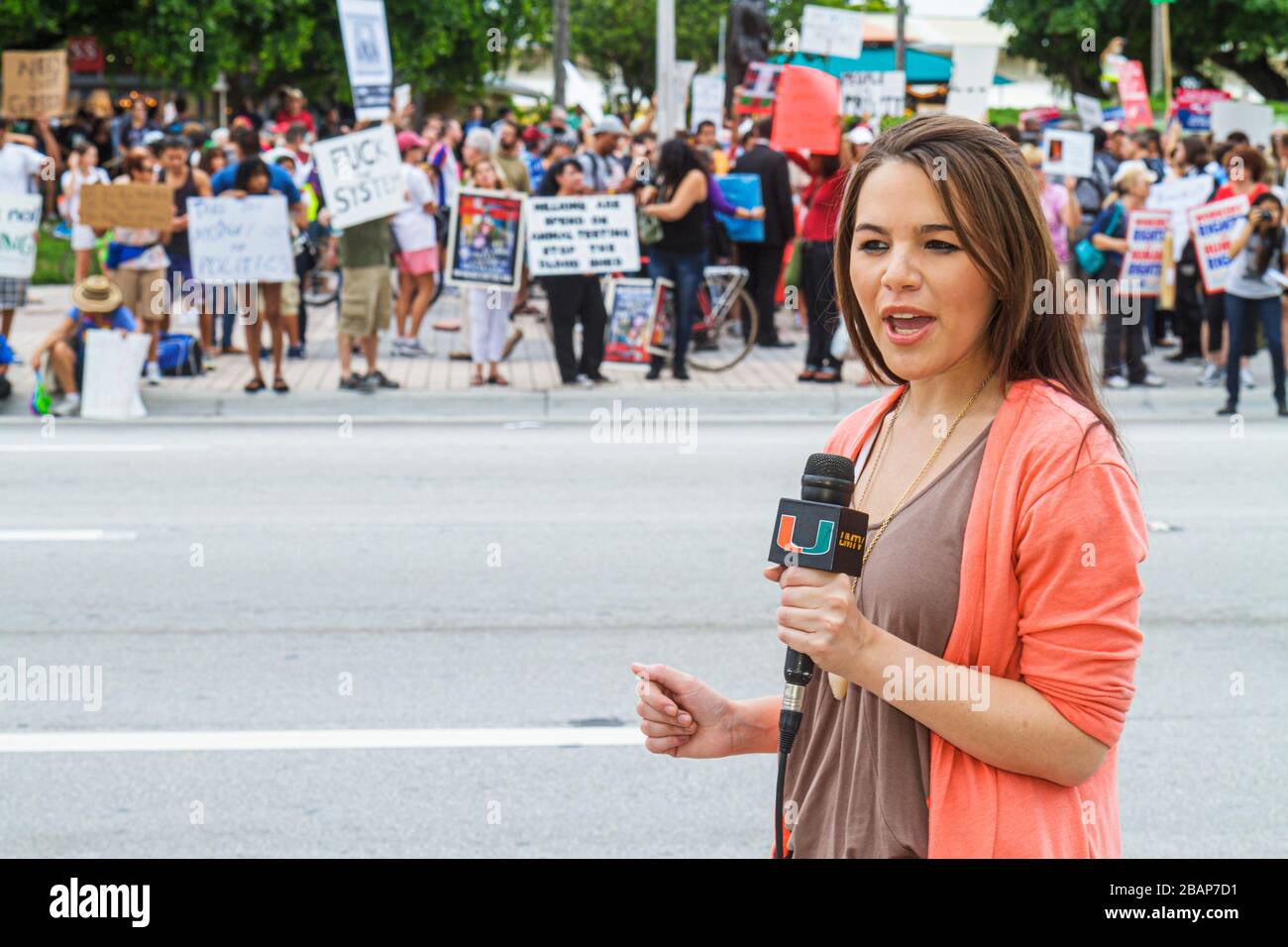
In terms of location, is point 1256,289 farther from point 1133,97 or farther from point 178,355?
point 178,355

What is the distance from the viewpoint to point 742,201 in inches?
610

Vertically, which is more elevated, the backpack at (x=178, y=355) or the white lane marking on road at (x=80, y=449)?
the backpack at (x=178, y=355)

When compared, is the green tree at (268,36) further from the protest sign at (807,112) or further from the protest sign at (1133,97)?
the protest sign at (807,112)

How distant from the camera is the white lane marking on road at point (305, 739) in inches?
210

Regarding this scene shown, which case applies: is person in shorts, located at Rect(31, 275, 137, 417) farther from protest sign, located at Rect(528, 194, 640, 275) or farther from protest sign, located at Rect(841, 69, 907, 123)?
protest sign, located at Rect(841, 69, 907, 123)

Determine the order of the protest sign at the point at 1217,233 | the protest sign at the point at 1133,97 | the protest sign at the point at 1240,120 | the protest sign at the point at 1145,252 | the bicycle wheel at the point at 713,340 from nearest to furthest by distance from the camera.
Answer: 1. the protest sign at the point at 1217,233
2. the protest sign at the point at 1145,252
3. the bicycle wheel at the point at 713,340
4. the protest sign at the point at 1240,120
5. the protest sign at the point at 1133,97

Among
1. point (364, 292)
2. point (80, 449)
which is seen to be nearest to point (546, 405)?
point (364, 292)

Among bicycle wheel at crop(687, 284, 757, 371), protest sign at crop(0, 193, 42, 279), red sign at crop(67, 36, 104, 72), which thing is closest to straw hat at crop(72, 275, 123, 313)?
protest sign at crop(0, 193, 42, 279)

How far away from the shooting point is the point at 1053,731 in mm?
1899

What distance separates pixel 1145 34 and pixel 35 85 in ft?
130

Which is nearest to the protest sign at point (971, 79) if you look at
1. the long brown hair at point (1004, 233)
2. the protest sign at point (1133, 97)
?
the protest sign at point (1133, 97)

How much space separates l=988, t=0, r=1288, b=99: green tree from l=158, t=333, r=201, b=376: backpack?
38.7 m

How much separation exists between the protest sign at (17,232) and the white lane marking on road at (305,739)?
30.8 ft
